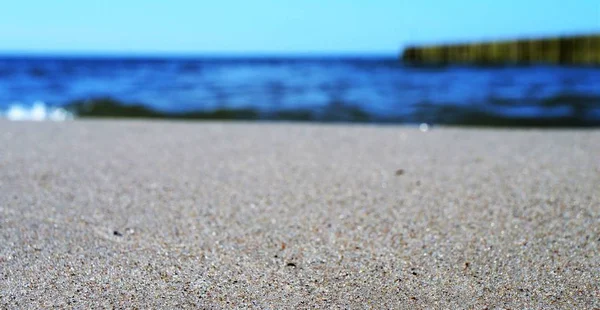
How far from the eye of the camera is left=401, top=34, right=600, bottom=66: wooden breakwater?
21750 millimetres

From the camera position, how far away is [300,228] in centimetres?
185

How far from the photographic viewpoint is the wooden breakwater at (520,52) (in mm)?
21750

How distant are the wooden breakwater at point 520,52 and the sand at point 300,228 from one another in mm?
20797

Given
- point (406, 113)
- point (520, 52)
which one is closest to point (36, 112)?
point (406, 113)

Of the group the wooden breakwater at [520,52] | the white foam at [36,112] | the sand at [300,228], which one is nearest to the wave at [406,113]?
the white foam at [36,112]

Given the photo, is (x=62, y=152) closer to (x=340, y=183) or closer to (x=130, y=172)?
(x=130, y=172)

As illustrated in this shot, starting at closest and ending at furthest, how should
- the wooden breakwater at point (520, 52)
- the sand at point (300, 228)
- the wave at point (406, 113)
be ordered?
the sand at point (300, 228), the wave at point (406, 113), the wooden breakwater at point (520, 52)

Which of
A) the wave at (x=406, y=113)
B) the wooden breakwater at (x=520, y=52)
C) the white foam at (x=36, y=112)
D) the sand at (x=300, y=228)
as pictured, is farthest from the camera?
the wooden breakwater at (x=520, y=52)

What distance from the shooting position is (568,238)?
5.65 ft

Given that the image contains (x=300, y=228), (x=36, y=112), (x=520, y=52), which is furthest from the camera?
(x=520, y=52)

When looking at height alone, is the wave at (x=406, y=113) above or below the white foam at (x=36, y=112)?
below

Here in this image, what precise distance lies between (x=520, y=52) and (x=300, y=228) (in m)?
27.5

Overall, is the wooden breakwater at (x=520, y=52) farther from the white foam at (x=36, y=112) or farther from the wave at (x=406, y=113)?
the white foam at (x=36, y=112)

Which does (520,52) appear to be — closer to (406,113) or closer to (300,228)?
(406,113)
